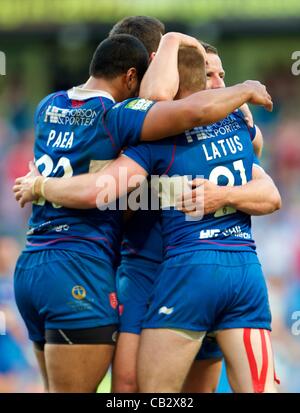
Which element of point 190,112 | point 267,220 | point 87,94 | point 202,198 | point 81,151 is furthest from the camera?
point 267,220

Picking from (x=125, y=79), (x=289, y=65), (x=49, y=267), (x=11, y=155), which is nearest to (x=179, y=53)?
(x=125, y=79)

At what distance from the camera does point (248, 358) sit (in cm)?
543

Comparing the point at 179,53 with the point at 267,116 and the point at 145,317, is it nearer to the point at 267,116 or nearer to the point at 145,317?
the point at 145,317

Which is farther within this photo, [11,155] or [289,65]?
[289,65]

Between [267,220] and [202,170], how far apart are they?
26.4ft

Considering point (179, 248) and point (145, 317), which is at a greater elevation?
point (179, 248)

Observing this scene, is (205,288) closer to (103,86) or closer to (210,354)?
(210,354)

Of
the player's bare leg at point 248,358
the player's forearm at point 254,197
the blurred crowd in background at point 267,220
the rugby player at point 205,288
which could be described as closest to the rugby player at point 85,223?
the rugby player at point 205,288

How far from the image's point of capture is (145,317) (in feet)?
18.4

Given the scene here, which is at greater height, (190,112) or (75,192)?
(190,112)

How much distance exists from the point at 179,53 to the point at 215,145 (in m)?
0.65

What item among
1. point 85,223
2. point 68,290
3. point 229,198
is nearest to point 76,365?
point 68,290

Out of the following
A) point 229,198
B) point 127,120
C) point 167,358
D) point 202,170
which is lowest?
point 167,358

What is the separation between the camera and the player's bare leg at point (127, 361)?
570 centimetres
